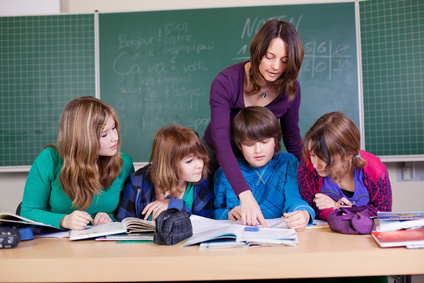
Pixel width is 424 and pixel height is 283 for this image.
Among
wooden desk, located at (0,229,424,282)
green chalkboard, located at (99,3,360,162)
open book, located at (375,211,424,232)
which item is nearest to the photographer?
wooden desk, located at (0,229,424,282)

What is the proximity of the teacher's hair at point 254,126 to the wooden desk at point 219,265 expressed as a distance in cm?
80

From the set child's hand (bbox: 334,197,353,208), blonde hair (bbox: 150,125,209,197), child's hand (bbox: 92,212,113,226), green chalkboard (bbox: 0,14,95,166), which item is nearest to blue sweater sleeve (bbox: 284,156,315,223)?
child's hand (bbox: 334,197,353,208)

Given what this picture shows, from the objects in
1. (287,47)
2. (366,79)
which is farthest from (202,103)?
(287,47)

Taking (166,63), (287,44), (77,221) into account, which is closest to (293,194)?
(287,44)

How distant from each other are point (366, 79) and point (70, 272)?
2.59 m

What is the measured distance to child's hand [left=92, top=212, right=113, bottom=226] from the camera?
1485 mm

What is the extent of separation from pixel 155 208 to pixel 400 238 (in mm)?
905

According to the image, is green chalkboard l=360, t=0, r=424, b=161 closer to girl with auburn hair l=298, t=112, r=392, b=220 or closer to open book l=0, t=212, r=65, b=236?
girl with auburn hair l=298, t=112, r=392, b=220

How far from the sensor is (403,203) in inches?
123

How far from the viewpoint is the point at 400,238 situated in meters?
0.91

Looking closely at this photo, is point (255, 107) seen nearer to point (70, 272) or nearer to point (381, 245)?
point (381, 245)

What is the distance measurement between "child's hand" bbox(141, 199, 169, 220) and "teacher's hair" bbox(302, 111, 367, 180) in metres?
0.58

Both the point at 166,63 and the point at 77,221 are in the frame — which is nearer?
the point at 77,221

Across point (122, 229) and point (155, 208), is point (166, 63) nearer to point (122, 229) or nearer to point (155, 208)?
point (155, 208)
